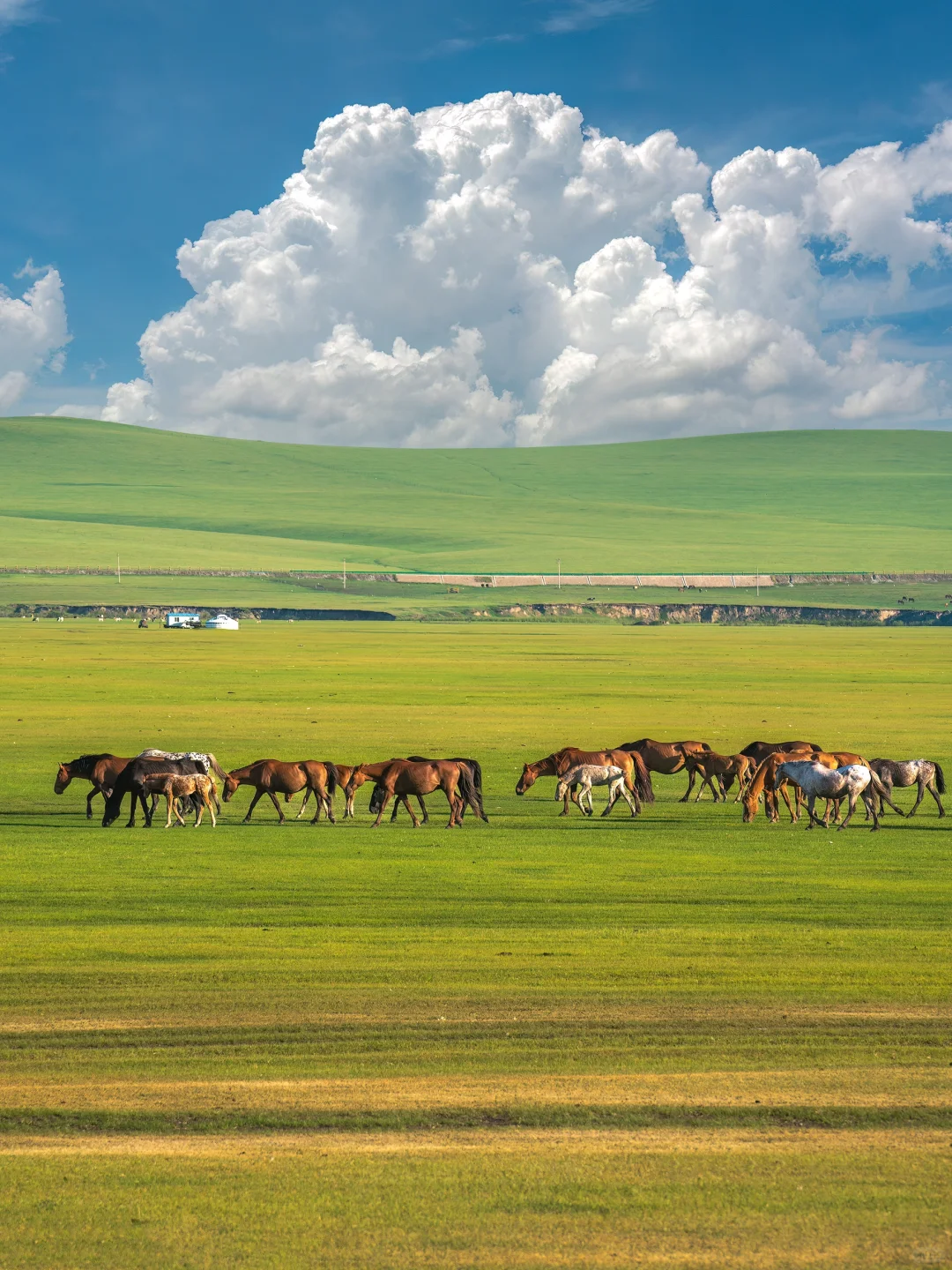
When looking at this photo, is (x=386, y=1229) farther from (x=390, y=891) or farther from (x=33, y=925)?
(x=390, y=891)

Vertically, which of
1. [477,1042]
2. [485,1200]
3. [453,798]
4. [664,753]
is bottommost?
[485,1200]

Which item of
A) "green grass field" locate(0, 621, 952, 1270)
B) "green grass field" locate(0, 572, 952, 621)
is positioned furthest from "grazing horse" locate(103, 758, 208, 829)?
"green grass field" locate(0, 572, 952, 621)

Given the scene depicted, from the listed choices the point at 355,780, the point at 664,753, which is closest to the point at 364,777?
the point at 355,780

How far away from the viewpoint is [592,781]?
998 inches

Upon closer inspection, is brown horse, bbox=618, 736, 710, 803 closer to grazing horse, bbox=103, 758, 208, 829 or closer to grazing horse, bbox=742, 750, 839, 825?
grazing horse, bbox=742, 750, 839, 825

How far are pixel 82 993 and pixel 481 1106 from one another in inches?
177

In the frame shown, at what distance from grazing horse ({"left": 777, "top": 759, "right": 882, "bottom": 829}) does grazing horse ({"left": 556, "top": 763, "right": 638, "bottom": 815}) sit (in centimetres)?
278

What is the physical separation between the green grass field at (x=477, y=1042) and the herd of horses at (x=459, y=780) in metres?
0.52

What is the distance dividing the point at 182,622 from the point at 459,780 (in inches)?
3792

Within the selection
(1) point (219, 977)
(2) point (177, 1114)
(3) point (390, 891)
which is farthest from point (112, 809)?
(2) point (177, 1114)

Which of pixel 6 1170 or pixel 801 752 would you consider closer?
pixel 6 1170

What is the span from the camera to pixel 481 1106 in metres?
10.1

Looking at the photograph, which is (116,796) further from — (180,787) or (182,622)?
(182,622)

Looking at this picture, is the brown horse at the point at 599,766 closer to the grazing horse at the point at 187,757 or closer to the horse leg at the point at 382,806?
the horse leg at the point at 382,806
